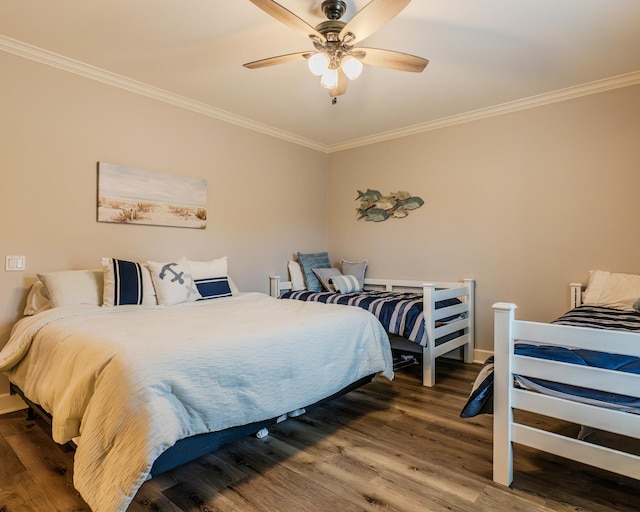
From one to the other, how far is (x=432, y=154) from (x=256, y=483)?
344 centimetres

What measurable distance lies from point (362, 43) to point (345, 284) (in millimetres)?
2257

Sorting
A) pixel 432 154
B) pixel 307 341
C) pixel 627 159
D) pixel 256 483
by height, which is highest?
pixel 432 154

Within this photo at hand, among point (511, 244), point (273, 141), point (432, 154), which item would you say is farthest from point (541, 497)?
point (273, 141)

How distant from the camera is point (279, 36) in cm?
239

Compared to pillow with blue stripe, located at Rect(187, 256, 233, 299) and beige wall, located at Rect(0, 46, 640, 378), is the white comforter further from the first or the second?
beige wall, located at Rect(0, 46, 640, 378)

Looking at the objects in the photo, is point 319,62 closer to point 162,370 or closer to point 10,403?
point 162,370

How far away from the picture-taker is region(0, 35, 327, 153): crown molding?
2537mm

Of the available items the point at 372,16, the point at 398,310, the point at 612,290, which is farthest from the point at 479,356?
the point at 372,16

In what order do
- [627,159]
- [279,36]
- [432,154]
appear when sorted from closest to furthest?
[279,36] → [627,159] → [432,154]

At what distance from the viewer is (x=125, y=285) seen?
8.45 ft

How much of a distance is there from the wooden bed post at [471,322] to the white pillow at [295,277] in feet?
5.64

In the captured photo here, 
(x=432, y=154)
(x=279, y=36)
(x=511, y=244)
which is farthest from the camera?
(x=432, y=154)

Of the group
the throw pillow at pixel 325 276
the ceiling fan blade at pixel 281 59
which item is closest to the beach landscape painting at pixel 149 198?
the throw pillow at pixel 325 276

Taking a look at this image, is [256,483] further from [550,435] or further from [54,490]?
[550,435]
